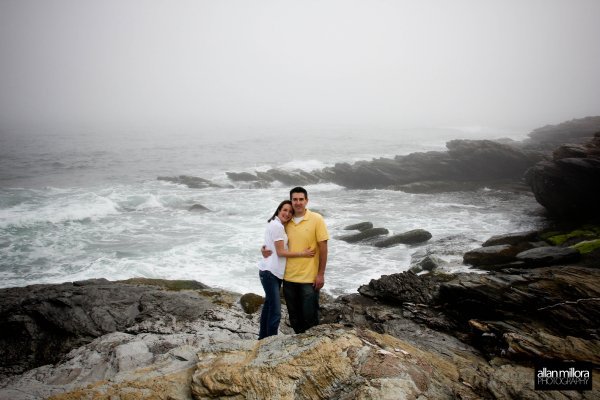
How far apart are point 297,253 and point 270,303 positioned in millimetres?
1115

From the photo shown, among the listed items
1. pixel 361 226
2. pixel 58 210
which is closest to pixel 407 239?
pixel 361 226

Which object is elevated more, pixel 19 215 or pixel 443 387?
pixel 443 387

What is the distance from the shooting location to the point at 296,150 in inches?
2712

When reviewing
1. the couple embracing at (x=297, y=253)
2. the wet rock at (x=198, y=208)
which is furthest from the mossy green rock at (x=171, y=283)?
the wet rock at (x=198, y=208)

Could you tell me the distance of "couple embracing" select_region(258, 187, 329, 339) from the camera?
5094 mm

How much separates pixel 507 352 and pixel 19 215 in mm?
28779

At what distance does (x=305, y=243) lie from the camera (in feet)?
16.9

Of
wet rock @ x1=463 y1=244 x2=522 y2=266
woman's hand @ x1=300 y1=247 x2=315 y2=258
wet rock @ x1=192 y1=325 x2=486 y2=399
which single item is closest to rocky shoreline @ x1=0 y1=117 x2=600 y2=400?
wet rock @ x1=192 y1=325 x2=486 y2=399

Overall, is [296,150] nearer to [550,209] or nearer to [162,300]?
[550,209]

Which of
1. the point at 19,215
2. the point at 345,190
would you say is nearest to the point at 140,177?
the point at 19,215

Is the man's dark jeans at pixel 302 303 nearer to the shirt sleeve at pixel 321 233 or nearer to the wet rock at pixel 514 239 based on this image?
the shirt sleeve at pixel 321 233

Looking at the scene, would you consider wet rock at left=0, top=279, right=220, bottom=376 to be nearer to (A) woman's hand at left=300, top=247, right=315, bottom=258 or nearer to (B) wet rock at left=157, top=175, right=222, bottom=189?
(A) woman's hand at left=300, top=247, right=315, bottom=258

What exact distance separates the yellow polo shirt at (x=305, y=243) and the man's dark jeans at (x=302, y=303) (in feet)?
0.51

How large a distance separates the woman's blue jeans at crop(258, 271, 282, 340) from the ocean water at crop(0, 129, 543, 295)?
26.0 ft
